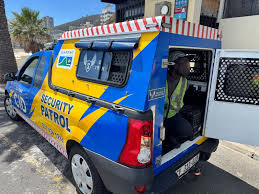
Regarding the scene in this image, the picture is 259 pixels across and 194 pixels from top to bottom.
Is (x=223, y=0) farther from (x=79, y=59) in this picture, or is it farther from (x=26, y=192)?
(x=26, y=192)

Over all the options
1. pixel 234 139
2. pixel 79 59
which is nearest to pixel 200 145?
pixel 234 139

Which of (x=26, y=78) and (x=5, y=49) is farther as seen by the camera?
(x=5, y=49)

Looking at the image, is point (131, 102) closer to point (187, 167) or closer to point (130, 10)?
point (187, 167)

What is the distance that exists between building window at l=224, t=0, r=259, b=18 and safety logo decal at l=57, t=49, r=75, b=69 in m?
8.24

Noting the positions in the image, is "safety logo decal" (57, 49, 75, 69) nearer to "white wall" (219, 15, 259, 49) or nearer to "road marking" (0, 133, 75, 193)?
"road marking" (0, 133, 75, 193)

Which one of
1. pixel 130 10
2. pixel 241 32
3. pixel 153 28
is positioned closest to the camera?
pixel 153 28

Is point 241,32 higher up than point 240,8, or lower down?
lower down

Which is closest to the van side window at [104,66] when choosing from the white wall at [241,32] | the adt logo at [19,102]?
the adt logo at [19,102]

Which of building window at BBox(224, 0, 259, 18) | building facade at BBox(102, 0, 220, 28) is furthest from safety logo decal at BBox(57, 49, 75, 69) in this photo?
building window at BBox(224, 0, 259, 18)

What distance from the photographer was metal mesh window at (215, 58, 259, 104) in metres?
2.31

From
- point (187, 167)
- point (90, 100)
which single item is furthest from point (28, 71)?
point (187, 167)

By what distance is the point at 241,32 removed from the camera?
7.56 m

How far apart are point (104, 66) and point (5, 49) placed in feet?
30.0

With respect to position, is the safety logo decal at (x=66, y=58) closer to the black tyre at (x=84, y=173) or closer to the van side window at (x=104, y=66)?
the van side window at (x=104, y=66)
